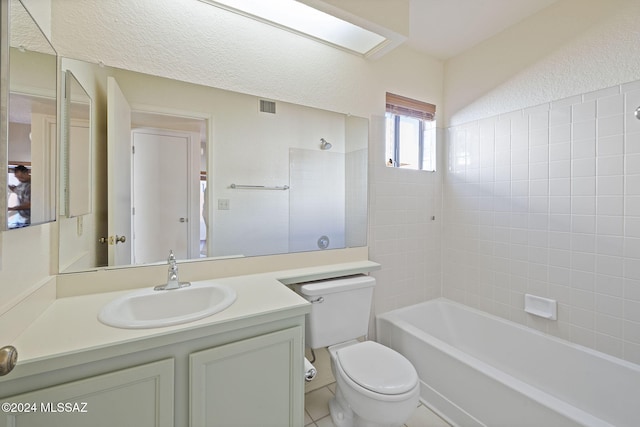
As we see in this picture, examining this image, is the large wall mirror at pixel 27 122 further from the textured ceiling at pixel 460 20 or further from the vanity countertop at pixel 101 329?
the textured ceiling at pixel 460 20

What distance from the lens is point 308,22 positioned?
1548mm

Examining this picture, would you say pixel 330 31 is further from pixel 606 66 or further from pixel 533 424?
pixel 533 424

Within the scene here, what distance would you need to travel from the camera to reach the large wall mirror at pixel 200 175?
1224 millimetres

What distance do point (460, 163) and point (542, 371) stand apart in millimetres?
1558

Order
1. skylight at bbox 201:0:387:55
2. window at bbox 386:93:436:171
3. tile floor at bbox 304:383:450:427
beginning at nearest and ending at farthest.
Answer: skylight at bbox 201:0:387:55 < tile floor at bbox 304:383:450:427 < window at bbox 386:93:436:171

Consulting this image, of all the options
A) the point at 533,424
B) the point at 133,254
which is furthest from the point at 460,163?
the point at 133,254

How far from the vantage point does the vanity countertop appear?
73 centimetres

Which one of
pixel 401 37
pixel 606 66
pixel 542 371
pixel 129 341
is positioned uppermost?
pixel 401 37

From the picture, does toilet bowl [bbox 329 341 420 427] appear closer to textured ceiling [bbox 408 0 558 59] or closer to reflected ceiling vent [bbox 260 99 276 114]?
reflected ceiling vent [bbox 260 99 276 114]

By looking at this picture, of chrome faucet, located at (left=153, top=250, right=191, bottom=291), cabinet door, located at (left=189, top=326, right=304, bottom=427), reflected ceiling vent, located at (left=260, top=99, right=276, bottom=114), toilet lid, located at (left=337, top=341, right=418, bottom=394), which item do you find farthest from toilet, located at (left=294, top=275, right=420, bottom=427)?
reflected ceiling vent, located at (left=260, top=99, right=276, bottom=114)

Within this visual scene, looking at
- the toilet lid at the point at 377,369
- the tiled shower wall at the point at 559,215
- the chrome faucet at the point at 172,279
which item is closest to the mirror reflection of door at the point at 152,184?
the chrome faucet at the point at 172,279

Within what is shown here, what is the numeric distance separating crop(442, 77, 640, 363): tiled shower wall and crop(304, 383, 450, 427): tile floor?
3.02ft

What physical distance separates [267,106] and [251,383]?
4.63 ft

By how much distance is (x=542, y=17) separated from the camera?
68.1 inches
